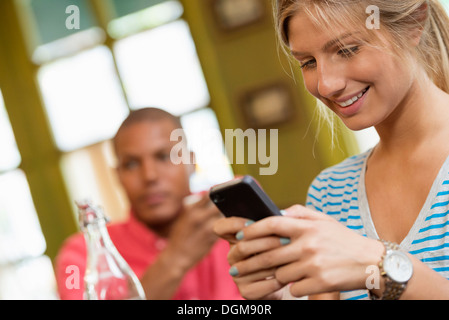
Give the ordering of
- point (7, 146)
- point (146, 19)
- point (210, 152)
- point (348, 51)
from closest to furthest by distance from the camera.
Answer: point (348, 51), point (210, 152), point (146, 19), point (7, 146)

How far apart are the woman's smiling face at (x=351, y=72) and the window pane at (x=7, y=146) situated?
12.7ft

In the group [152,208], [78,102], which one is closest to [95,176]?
[78,102]

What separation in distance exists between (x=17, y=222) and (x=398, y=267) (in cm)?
423

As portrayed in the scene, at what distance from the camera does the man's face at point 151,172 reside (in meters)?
1.94

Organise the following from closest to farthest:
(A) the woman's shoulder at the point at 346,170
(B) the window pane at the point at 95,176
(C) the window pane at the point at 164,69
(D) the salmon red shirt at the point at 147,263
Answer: (A) the woman's shoulder at the point at 346,170 → (D) the salmon red shirt at the point at 147,263 → (C) the window pane at the point at 164,69 → (B) the window pane at the point at 95,176

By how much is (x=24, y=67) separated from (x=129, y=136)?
8.77 feet

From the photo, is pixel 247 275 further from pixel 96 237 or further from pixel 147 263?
pixel 147 263

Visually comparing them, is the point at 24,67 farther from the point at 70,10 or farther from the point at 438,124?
the point at 438,124

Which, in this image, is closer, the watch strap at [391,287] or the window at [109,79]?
the watch strap at [391,287]

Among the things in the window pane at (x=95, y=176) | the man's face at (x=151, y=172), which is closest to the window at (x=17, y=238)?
the window pane at (x=95, y=176)

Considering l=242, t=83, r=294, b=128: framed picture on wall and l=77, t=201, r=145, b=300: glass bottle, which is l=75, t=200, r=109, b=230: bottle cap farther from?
l=242, t=83, r=294, b=128: framed picture on wall

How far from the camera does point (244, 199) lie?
2.50 feet

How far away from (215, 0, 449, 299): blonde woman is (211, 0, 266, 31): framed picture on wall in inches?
103

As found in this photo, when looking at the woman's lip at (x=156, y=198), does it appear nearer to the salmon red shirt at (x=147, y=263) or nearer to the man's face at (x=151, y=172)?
the man's face at (x=151, y=172)
